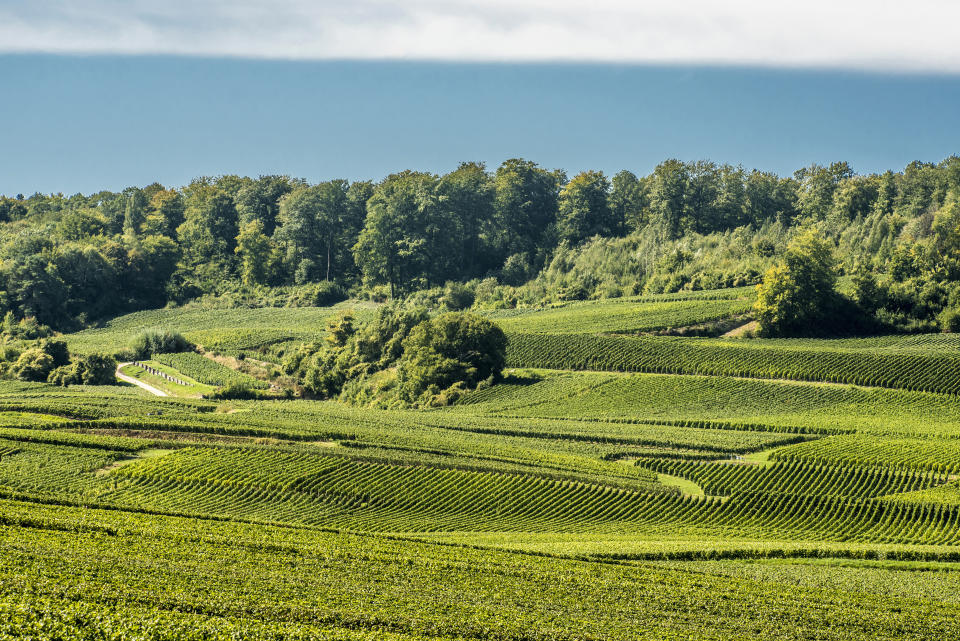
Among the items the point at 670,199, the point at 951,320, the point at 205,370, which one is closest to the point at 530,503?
the point at 205,370

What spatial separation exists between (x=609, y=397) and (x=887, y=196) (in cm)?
7946

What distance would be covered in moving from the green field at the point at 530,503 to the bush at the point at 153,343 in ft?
46.8

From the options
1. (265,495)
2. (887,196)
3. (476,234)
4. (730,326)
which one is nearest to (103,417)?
(265,495)

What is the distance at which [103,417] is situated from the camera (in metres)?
73.4

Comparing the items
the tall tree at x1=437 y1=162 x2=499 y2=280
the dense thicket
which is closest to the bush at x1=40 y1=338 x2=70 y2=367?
the dense thicket

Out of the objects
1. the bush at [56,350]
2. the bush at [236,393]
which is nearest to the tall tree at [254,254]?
the bush at [56,350]

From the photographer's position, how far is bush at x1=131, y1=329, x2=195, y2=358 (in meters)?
121

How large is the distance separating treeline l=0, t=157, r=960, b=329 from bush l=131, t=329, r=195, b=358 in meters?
28.3

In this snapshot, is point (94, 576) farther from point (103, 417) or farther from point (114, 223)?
point (114, 223)

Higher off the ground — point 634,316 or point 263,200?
point 263,200

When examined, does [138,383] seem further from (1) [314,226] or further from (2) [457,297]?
(1) [314,226]

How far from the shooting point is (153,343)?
121 meters

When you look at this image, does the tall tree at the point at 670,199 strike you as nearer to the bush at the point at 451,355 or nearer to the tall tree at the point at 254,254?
the bush at the point at 451,355

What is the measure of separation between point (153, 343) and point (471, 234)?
208 ft
